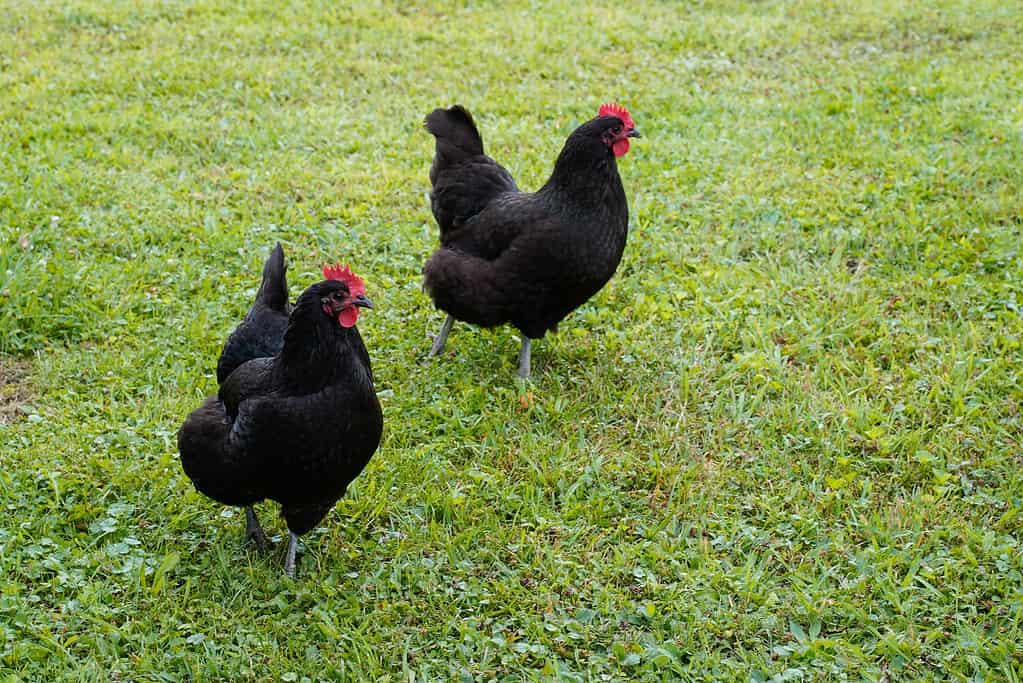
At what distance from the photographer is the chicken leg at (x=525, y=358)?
19.5ft

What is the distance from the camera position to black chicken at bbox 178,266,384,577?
400 cm

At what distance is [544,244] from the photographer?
5.60 metres

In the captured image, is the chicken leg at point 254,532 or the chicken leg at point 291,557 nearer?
the chicken leg at point 291,557

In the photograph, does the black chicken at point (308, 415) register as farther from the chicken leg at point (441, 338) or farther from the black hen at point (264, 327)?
the chicken leg at point (441, 338)

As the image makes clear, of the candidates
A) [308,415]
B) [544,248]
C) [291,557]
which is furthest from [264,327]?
[544,248]

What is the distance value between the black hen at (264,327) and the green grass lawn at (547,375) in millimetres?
749

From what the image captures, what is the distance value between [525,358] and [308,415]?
7.07 feet

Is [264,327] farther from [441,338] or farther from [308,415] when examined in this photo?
[441,338]

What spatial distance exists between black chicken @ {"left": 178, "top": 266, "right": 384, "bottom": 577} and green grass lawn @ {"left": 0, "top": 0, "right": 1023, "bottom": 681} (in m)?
0.55

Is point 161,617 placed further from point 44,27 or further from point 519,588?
point 44,27

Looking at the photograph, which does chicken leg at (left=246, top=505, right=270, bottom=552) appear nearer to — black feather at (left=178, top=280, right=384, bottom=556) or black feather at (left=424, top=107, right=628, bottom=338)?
black feather at (left=178, top=280, right=384, bottom=556)

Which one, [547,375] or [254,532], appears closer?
[254,532]

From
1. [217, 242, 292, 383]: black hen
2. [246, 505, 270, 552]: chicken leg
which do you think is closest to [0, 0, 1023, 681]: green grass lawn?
[246, 505, 270, 552]: chicken leg

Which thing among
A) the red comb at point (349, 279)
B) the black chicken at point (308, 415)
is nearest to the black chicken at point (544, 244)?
the black chicken at point (308, 415)
